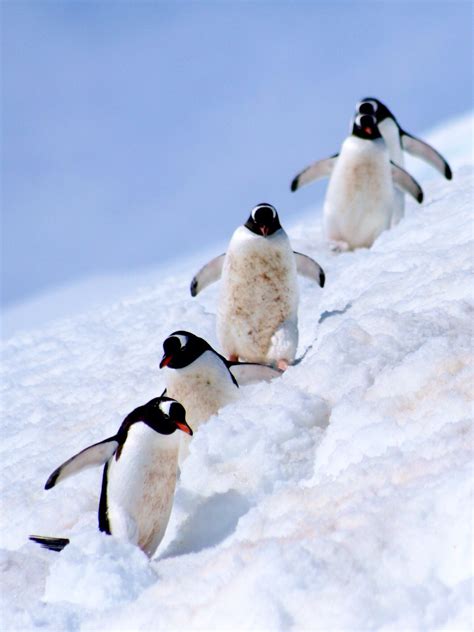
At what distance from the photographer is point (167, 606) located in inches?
116

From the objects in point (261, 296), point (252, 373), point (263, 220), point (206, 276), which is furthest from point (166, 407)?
point (206, 276)

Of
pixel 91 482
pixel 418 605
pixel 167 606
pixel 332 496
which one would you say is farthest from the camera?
pixel 91 482

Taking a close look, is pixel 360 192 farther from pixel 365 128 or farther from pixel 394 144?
pixel 394 144

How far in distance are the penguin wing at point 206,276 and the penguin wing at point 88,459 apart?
2400 mm

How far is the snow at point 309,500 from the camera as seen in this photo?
107 inches

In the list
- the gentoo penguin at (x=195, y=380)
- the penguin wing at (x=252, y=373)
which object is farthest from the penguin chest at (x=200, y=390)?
the penguin wing at (x=252, y=373)

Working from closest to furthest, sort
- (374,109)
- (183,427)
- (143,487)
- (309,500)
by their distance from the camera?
(309,500)
(143,487)
(183,427)
(374,109)

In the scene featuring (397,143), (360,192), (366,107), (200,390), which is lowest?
(397,143)

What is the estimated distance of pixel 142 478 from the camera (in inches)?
156

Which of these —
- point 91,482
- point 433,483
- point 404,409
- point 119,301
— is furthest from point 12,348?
point 433,483

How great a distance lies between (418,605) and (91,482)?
7.87 ft

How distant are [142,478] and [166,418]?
0.25 meters

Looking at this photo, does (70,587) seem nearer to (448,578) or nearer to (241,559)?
(241,559)

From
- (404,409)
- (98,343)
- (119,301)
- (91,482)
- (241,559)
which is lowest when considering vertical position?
(119,301)
